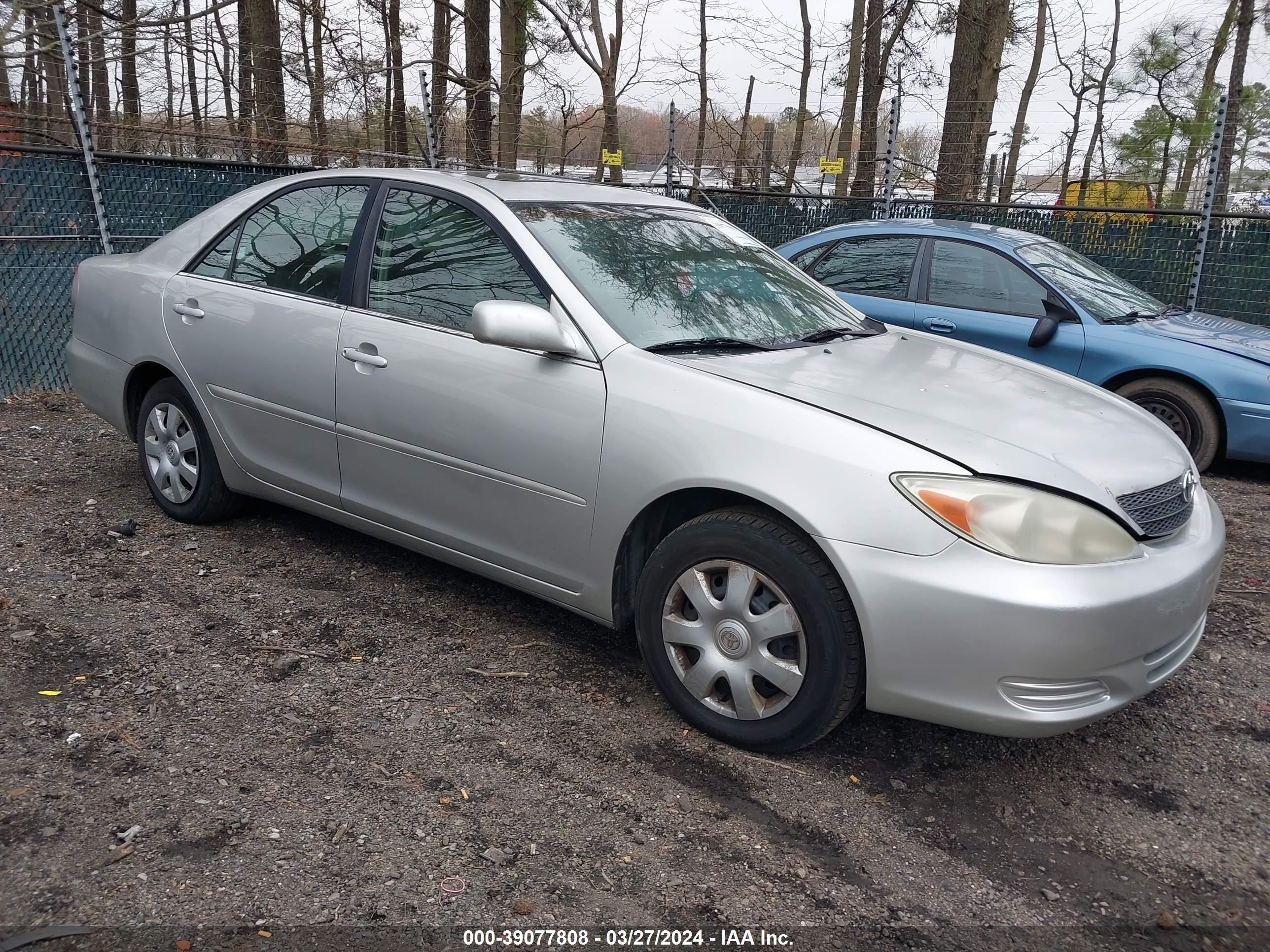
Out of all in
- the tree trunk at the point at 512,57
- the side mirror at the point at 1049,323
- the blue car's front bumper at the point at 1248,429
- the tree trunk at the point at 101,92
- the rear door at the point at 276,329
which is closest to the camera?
the rear door at the point at 276,329

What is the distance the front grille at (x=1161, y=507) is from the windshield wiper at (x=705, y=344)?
122 centimetres

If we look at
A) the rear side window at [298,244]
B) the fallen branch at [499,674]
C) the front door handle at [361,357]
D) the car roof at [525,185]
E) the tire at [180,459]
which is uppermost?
the car roof at [525,185]

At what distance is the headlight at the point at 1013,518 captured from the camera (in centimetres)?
254

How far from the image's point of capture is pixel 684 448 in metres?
2.91

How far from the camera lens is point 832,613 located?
8.70ft

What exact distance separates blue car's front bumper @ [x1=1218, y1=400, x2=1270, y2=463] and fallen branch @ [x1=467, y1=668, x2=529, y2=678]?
480cm

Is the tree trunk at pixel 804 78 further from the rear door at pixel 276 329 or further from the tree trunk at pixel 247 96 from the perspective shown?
the rear door at pixel 276 329

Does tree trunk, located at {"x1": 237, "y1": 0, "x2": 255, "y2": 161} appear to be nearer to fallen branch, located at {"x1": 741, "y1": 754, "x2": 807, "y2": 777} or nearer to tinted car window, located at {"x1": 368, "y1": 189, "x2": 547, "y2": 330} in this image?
tinted car window, located at {"x1": 368, "y1": 189, "x2": 547, "y2": 330}

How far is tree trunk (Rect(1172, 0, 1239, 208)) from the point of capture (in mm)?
10281

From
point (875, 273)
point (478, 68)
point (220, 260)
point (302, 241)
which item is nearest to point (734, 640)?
point (302, 241)

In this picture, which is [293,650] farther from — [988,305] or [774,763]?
[988,305]

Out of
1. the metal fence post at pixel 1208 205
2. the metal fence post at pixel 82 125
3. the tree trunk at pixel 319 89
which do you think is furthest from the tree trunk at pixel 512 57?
the metal fence post at pixel 1208 205

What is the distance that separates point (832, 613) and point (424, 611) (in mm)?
1833

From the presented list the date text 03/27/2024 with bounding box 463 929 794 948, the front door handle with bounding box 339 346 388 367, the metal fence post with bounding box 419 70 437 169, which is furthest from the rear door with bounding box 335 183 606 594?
the metal fence post with bounding box 419 70 437 169
